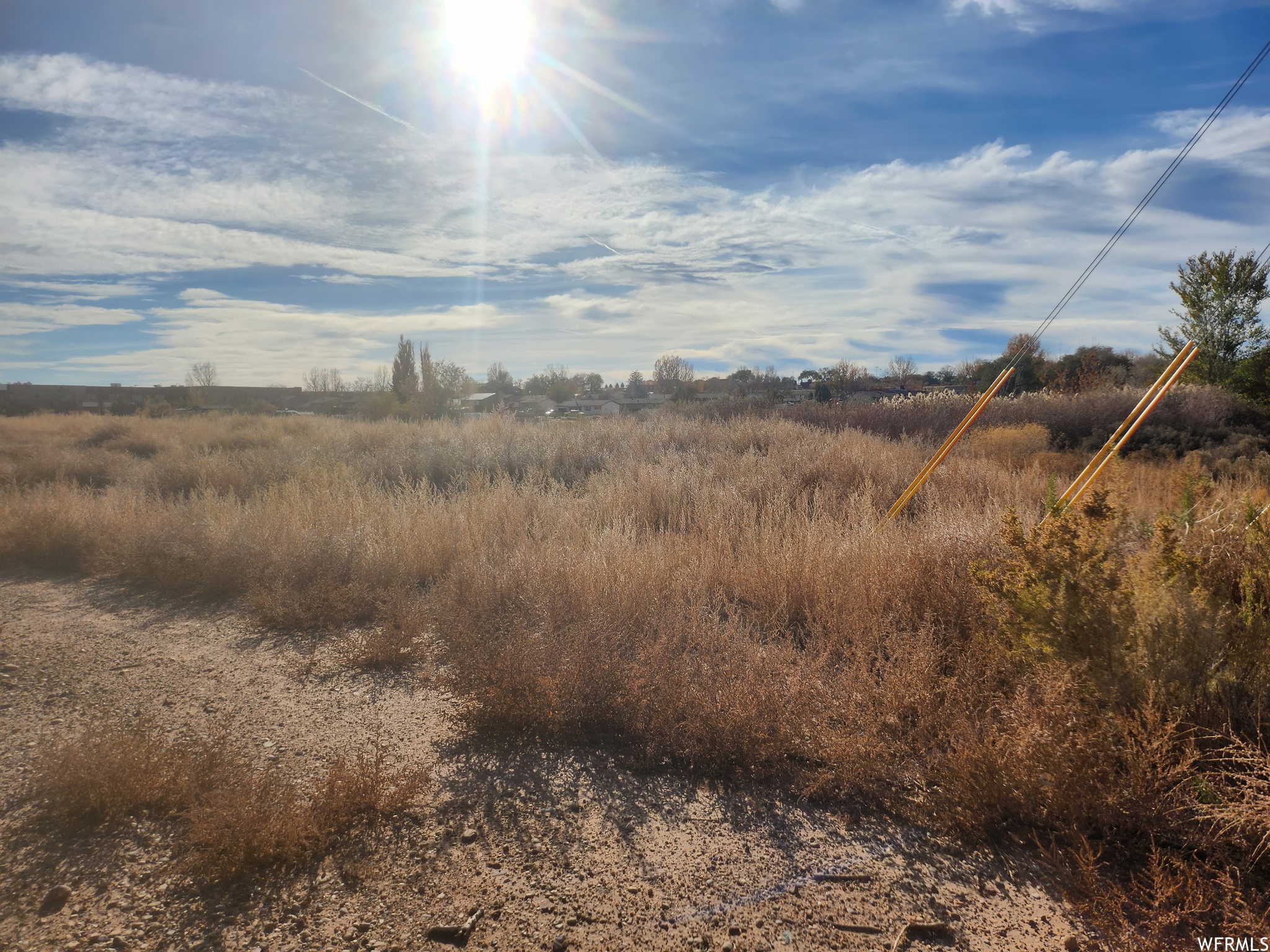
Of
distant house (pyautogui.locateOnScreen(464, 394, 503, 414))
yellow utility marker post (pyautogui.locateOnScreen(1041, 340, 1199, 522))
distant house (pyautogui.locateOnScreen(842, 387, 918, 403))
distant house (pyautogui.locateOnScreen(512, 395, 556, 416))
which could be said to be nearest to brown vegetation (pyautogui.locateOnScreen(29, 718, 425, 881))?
yellow utility marker post (pyautogui.locateOnScreen(1041, 340, 1199, 522))

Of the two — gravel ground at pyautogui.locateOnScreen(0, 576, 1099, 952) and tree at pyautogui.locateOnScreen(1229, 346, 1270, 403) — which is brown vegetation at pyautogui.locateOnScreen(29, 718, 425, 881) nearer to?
gravel ground at pyautogui.locateOnScreen(0, 576, 1099, 952)

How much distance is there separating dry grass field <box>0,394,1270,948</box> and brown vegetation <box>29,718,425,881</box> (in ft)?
0.06

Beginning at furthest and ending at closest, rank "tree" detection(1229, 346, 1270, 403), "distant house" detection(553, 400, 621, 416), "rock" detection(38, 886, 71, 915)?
1. "distant house" detection(553, 400, 621, 416)
2. "tree" detection(1229, 346, 1270, 403)
3. "rock" detection(38, 886, 71, 915)

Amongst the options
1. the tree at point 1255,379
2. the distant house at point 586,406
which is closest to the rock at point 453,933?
the tree at point 1255,379

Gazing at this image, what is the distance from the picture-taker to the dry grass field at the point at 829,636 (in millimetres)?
2479

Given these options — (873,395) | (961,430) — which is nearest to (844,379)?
(873,395)

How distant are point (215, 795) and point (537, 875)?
1.41 meters

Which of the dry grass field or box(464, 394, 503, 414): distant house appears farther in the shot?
box(464, 394, 503, 414): distant house

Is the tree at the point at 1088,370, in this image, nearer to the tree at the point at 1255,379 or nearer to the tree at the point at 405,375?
the tree at the point at 1255,379

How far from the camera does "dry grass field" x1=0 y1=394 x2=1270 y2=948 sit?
2.48 m

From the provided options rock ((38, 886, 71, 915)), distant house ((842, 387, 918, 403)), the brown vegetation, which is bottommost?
rock ((38, 886, 71, 915))

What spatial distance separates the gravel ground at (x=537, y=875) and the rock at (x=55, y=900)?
0.02 m

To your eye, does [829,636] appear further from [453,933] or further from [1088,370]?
[1088,370]

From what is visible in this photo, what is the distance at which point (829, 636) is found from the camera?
422cm
